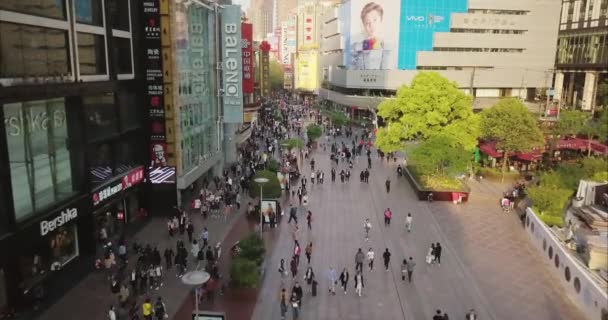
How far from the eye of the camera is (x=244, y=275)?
1895 cm

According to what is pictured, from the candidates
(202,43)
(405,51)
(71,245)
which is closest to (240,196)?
(202,43)

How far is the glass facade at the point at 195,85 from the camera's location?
29922mm

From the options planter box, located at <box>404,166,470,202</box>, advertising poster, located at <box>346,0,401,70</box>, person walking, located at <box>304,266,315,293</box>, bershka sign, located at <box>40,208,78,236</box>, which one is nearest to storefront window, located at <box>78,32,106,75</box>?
bershka sign, located at <box>40,208,78,236</box>

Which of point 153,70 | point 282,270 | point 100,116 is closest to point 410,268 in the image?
point 282,270

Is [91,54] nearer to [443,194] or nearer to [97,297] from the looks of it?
[97,297]

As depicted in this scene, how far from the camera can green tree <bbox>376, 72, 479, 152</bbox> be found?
38.3 m

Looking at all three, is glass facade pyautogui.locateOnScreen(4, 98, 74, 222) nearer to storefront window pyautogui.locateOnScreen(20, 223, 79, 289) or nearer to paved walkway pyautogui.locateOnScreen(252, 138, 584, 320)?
storefront window pyautogui.locateOnScreen(20, 223, 79, 289)

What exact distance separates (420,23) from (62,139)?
61469 mm

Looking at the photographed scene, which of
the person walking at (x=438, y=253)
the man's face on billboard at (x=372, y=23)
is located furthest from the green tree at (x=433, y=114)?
the man's face on billboard at (x=372, y=23)

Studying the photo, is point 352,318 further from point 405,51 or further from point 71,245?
point 405,51

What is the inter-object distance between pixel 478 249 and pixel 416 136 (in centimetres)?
1690

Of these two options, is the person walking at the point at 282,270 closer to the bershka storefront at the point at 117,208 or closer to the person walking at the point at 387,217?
the bershka storefront at the point at 117,208

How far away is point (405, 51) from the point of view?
7350 centimetres

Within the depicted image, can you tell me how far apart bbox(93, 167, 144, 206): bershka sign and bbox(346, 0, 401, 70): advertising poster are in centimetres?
5333
